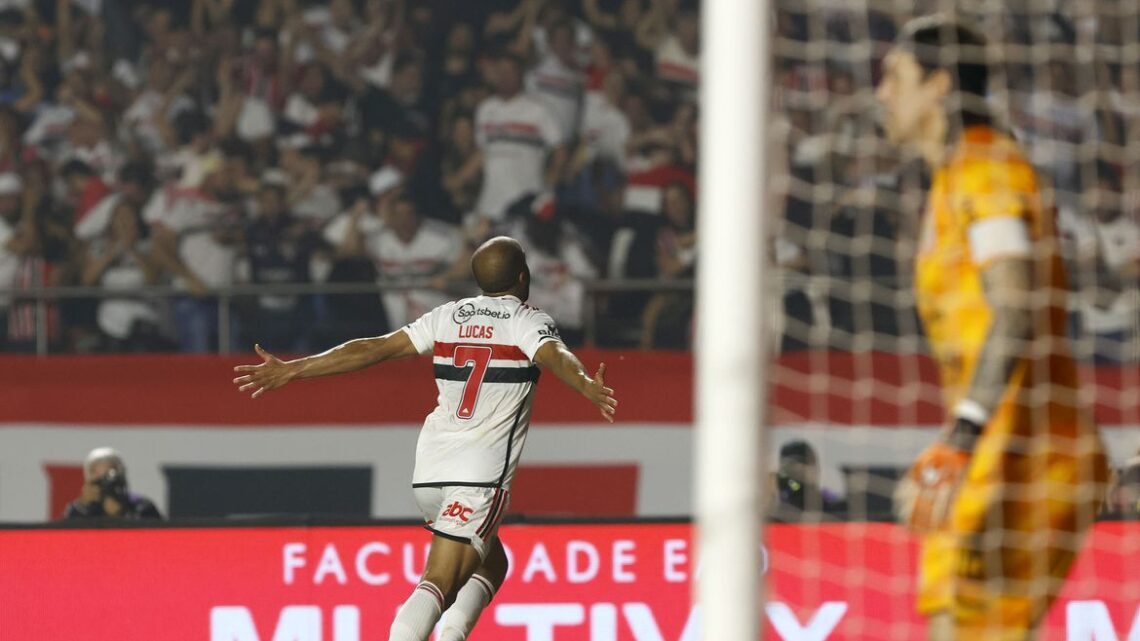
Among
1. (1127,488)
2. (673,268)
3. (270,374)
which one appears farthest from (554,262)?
(270,374)

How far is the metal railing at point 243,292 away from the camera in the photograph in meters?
10.4

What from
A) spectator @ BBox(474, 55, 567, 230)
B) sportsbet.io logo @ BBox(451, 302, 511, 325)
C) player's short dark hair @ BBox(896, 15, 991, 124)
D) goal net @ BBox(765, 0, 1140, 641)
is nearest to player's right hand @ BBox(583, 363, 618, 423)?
sportsbet.io logo @ BBox(451, 302, 511, 325)

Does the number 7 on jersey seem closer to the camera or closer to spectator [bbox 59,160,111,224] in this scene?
Result: the camera

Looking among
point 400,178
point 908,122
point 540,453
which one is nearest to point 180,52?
point 400,178

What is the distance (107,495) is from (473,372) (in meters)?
3.30

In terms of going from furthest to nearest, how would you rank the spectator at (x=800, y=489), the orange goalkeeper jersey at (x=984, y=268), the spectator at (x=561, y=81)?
1. the spectator at (x=561, y=81)
2. the spectator at (x=800, y=489)
3. the orange goalkeeper jersey at (x=984, y=268)

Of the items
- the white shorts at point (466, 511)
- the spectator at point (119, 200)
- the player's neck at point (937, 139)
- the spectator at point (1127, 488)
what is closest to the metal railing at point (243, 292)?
the spectator at point (119, 200)

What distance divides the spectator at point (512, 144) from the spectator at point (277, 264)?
1.12 meters

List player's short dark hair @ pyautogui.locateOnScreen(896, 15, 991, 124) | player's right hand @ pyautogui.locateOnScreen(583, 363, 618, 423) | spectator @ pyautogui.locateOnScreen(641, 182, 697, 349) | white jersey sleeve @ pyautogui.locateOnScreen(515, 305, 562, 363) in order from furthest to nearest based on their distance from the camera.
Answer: spectator @ pyautogui.locateOnScreen(641, 182, 697, 349) → white jersey sleeve @ pyautogui.locateOnScreen(515, 305, 562, 363) → player's right hand @ pyautogui.locateOnScreen(583, 363, 618, 423) → player's short dark hair @ pyautogui.locateOnScreen(896, 15, 991, 124)

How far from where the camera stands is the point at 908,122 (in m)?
4.35

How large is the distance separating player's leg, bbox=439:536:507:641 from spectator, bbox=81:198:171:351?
4367 millimetres

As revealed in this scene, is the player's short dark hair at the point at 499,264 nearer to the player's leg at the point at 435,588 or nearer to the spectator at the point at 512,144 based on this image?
the player's leg at the point at 435,588

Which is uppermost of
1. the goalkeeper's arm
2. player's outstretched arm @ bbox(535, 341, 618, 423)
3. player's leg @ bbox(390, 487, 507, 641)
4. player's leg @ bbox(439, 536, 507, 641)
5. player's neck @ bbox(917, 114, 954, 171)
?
player's neck @ bbox(917, 114, 954, 171)

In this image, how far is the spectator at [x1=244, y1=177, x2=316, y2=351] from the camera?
11.0 m
